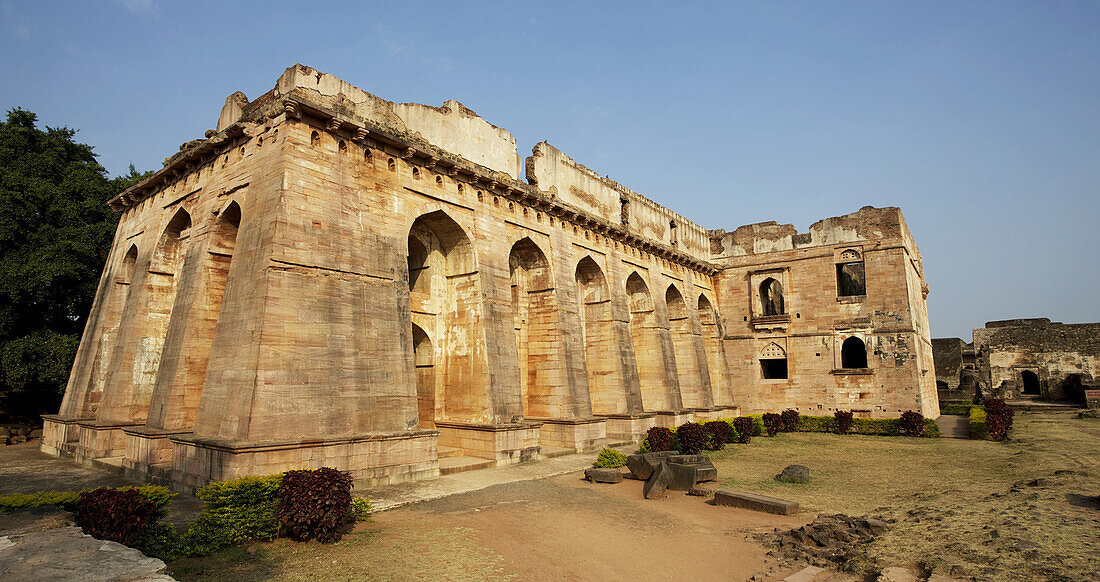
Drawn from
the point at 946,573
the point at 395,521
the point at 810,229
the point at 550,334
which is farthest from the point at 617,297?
the point at 946,573

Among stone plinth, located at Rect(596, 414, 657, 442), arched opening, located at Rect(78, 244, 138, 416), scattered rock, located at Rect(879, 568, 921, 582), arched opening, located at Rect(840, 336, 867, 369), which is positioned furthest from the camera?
arched opening, located at Rect(840, 336, 867, 369)

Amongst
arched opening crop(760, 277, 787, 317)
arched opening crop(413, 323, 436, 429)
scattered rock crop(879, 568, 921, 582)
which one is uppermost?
arched opening crop(760, 277, 787, 317)

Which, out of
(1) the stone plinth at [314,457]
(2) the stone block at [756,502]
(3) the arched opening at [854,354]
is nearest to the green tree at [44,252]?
(1) the stone plinth at [314,457]

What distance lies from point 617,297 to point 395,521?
1303 centimetres

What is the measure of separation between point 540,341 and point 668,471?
7.25 metres

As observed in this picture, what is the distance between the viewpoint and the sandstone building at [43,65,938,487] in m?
10.4

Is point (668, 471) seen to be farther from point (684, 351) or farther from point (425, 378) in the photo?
point (684, 351)

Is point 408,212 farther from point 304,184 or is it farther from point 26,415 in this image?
point 26,415

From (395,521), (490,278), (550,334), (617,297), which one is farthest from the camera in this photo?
(617,297)

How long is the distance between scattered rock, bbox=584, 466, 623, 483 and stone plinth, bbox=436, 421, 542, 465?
258 centimetres

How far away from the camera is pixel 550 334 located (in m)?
17.1

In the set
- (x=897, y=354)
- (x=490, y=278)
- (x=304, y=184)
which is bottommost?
(x=897, y=354)


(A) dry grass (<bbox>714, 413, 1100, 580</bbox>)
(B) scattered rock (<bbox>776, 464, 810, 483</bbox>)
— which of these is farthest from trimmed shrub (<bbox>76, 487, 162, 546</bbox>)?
(B) scattered rock (<bbox>776, 464, 810, 483</bbox>)

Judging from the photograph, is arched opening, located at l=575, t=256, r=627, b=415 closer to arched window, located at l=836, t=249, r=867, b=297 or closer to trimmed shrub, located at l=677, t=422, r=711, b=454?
trimmed shrub, located at l=677, t=422, r=711, b=454
